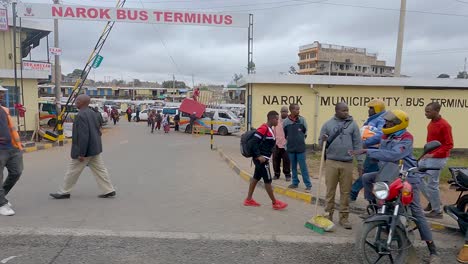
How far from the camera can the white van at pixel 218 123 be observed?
2619 cm

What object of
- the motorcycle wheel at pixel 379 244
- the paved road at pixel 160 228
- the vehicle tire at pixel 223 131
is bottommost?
the vehicle tire at pixel 223 131

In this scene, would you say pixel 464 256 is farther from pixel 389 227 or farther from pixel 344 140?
pixel 344 140

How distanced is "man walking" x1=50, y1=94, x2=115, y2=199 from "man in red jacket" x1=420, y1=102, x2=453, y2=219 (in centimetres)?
538

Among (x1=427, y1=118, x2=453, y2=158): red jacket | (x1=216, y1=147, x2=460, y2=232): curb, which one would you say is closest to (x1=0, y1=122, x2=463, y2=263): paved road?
(x1=216, y1=147, x2=460, y2=232): curb

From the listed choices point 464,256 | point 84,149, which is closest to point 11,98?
point 84,149

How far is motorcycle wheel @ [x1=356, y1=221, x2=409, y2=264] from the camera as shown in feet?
13.3

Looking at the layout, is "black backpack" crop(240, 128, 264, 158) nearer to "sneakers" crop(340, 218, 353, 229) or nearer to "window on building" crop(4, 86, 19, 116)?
"sneakers" crop(340, 218, 353, 229)

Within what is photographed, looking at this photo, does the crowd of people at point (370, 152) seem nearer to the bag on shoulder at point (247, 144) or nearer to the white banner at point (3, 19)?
the bag on shoulder at point (247, 144)

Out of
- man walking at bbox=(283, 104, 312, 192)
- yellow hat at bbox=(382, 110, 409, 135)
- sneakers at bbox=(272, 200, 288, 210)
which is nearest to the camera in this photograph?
yellow hat at bbox=(382, 110, 409, 135)

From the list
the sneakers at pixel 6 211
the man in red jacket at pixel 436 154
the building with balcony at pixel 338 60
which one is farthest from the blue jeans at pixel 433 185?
the building with balcony at pixel 338 60

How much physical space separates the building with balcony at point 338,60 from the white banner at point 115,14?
6236 cm

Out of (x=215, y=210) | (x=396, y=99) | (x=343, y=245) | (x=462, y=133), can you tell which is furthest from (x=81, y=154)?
(x=462, y=133)

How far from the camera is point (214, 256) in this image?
4.43 metres

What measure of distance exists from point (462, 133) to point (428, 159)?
1019cm
